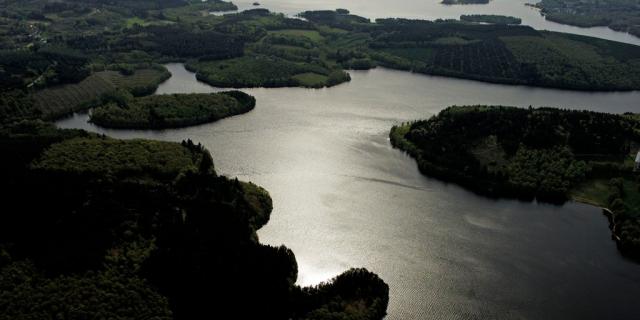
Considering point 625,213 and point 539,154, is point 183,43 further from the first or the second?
point 625,213

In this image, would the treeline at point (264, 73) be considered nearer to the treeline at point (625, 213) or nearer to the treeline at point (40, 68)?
the treeline at point (40, 68)

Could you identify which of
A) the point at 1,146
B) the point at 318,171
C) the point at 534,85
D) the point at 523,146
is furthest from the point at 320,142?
the point at 534,85

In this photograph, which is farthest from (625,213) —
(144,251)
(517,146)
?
(144,251)

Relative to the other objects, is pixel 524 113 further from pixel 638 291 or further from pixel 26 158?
pixel 26 158

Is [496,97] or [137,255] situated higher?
[496,97]

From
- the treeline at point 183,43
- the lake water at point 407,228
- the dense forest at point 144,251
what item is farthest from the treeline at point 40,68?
the dense forest at point 144,251

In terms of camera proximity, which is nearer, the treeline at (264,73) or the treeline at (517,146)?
the treeline at (517,146)
